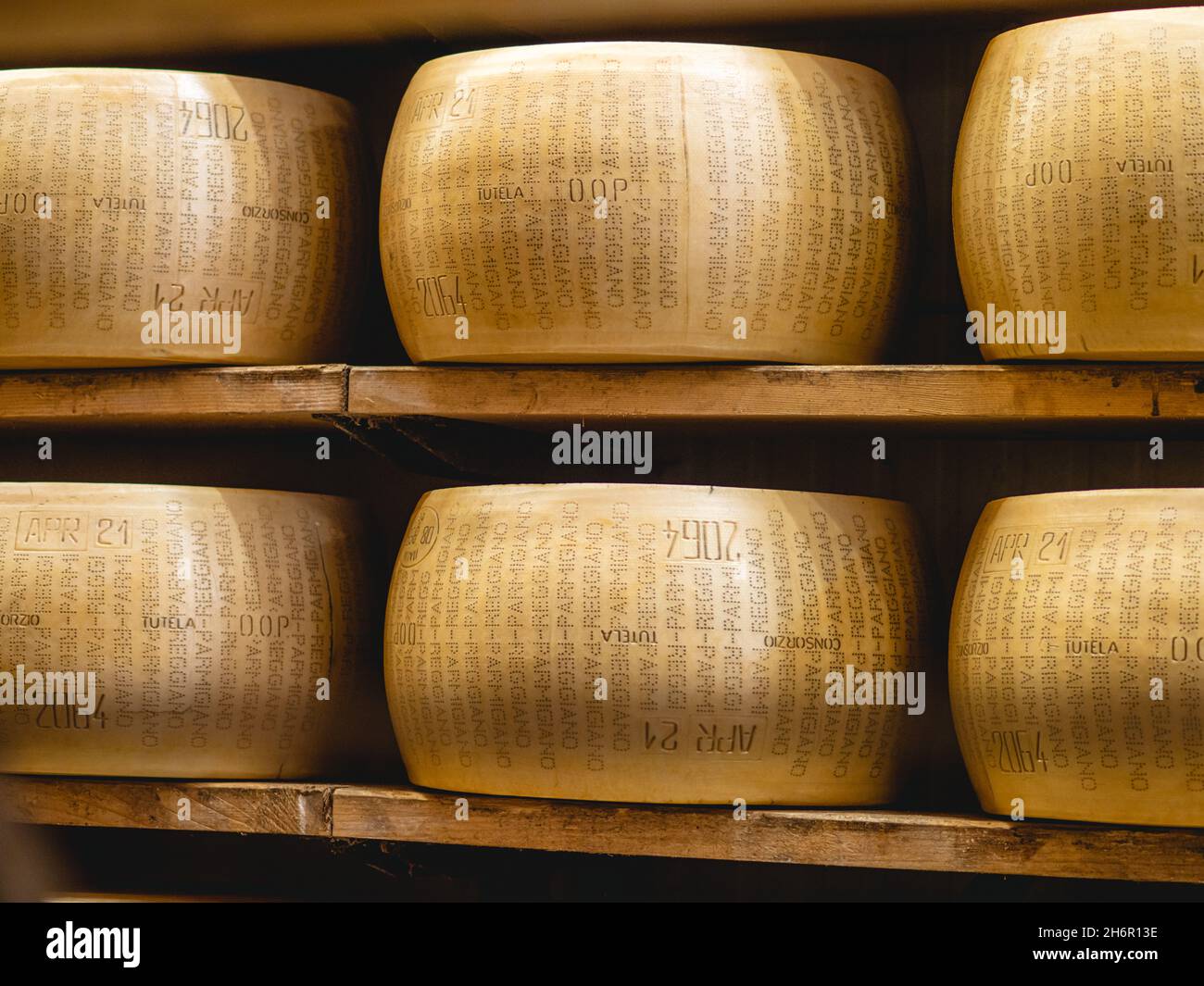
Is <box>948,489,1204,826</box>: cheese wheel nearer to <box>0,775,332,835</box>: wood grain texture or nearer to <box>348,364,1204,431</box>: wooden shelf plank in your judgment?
<box>348,364,1204,431</box>: wooden shelf plank

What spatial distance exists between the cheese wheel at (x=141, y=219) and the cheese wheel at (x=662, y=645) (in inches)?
11.9

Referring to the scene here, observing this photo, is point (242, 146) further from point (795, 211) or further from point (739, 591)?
point (739, 591)

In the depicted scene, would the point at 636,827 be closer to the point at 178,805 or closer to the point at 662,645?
the point at 662,645

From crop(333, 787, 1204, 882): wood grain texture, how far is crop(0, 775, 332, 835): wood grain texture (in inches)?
3.4

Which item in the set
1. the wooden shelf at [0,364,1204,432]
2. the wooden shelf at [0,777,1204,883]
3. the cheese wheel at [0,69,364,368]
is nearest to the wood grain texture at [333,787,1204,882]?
the wooden shelf at [0,777,1204,883]

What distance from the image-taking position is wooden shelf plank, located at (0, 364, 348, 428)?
4.59 ft

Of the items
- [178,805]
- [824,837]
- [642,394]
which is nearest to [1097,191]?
[642,394]

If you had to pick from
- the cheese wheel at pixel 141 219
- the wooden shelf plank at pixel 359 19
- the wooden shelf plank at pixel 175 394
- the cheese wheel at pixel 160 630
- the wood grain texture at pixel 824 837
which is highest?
the wooden shelf plank at pixel 359 19

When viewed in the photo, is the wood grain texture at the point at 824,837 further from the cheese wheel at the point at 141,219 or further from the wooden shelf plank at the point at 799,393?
the cheese wheel at the point at 141,219

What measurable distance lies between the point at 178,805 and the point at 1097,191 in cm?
89

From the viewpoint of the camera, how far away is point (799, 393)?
1.31 meters

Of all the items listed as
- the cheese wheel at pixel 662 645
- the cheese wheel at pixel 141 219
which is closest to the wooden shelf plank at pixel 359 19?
the cheese wheel at pixel 141 219

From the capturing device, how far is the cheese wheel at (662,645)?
1269mm
